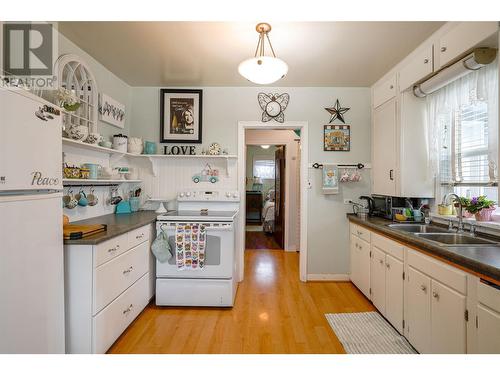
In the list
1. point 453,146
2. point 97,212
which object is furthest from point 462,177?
point 97,212

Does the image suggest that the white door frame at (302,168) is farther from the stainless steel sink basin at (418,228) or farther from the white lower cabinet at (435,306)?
the white lower cabinet at (435,306)

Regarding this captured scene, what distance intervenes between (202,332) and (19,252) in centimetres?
146

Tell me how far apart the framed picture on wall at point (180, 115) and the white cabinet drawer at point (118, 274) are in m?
1.43

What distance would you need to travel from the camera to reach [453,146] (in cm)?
235

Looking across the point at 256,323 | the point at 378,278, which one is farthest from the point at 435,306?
the point at 256,323

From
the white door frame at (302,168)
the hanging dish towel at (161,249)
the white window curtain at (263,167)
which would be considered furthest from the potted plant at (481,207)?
the white window curtain at (263,167)

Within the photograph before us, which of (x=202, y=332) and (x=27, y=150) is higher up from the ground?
→ (x=27, y=150)

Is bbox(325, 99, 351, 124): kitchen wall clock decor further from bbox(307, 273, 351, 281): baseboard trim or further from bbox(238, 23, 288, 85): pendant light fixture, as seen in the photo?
bbox(307, 273, 351, 281): baseboard trim

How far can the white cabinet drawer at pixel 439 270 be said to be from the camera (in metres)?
1.42

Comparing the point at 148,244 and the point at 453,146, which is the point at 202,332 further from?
the point at 453,146

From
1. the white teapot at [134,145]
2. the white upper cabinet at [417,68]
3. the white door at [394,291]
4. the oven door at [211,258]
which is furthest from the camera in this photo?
the white teapot at [134,145]

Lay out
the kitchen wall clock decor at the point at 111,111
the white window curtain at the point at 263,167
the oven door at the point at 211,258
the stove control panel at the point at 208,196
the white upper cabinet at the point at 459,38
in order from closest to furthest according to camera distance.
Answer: the white upper cabinet at the point at 459,38, the oven door at the point at 211,258, the kitchen wall clock decor at the point at 111,111, the stove control panel at the point at 208,196, the white window curtain at the point at 263,167

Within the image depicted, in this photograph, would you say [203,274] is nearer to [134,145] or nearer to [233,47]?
[134,145]

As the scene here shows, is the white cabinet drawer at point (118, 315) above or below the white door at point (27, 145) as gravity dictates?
below
